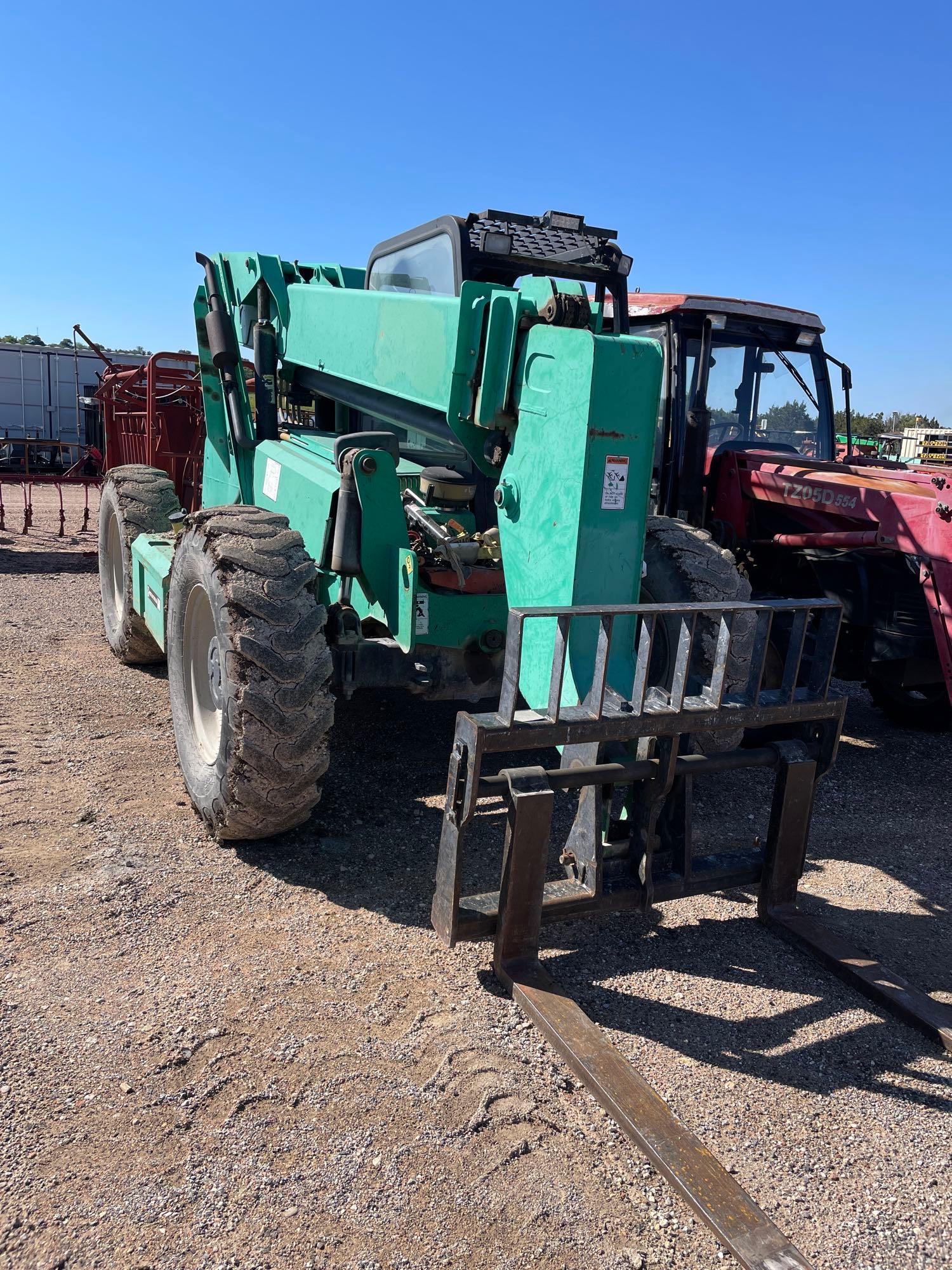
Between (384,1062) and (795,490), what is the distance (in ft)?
14.7

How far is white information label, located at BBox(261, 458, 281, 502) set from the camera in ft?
15.5

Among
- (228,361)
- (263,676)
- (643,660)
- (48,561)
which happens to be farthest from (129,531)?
(48,561)

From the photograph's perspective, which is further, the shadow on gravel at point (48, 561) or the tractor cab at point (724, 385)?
the shadow on gravel at point (48, 561)

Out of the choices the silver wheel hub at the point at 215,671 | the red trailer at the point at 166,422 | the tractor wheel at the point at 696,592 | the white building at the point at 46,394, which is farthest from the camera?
the white building at the point at 46,394

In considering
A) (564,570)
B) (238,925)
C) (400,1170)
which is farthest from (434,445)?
(400,1170)

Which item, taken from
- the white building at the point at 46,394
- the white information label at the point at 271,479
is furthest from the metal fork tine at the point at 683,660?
the white building at the point at 46,394

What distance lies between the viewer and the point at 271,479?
484cm

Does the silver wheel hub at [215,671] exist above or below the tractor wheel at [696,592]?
below

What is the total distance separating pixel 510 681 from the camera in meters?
2.81

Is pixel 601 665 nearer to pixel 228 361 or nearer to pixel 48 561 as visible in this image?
pixel 228 361

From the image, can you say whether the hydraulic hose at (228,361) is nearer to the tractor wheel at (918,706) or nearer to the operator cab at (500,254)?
the operator cab at (500,254)

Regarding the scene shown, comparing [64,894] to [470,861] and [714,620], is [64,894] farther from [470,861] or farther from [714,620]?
[714,620]

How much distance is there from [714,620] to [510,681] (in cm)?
208

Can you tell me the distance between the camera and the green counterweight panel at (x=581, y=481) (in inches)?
117
